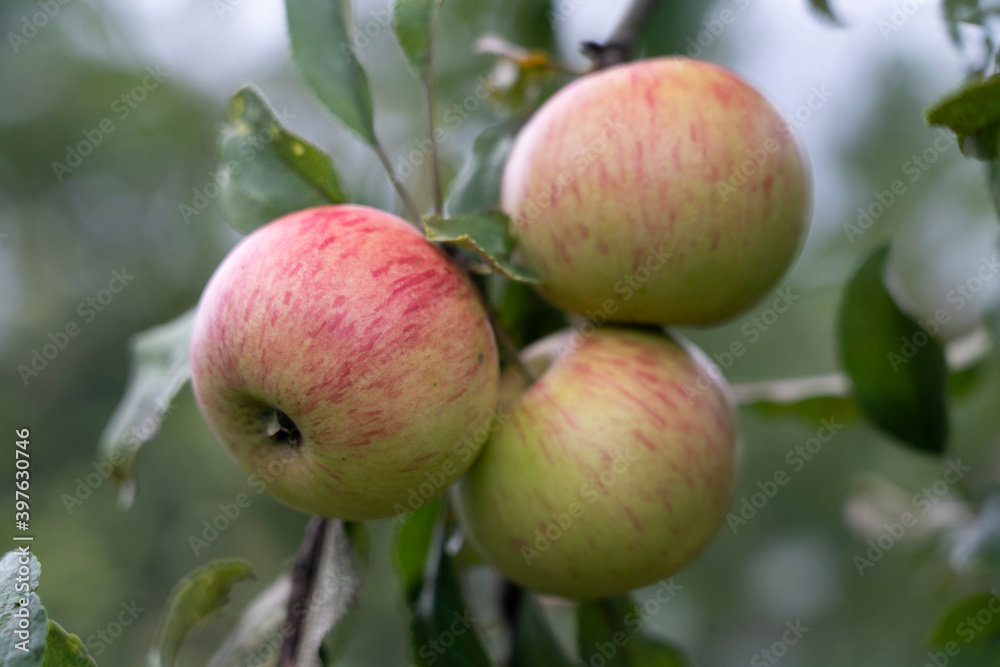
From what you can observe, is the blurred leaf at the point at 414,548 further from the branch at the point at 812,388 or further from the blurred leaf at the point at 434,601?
the branch at the point at 812,388

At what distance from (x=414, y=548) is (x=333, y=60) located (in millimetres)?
658

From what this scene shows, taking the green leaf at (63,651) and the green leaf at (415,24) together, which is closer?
the green leaf at (63,651)

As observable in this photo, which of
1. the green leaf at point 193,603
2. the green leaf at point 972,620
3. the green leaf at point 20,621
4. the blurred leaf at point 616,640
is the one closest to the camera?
the green leaf at point 20,621

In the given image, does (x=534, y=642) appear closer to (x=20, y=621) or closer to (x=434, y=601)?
(x=434, y=601)

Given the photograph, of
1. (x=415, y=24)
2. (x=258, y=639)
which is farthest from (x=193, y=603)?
(x=415, y=24)

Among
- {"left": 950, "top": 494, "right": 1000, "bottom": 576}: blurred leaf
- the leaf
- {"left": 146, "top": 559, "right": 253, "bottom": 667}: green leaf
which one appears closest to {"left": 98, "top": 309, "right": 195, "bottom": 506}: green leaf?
{"left": 146, "top": 559, "right": 253, "bottom": 667}: green leaf

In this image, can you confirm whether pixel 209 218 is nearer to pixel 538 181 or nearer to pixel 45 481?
pixel 45 481

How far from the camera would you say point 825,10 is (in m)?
0.95

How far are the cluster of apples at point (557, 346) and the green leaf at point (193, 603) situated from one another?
0.77 ft

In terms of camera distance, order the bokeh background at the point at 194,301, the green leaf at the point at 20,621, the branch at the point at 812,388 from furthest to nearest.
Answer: the bokeh background at the point at 194,301
the branch at the point at 812,388
the green leaf at the point at 20,621

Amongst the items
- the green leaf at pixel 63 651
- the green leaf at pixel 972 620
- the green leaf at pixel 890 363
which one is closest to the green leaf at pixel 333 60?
the green leaf at pixel 63 651

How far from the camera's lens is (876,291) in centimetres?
101

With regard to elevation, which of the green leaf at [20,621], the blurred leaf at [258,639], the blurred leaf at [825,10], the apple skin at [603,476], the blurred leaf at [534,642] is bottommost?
the blurred leaf at [534,642]

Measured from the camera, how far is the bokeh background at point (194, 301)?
2.05 meters
